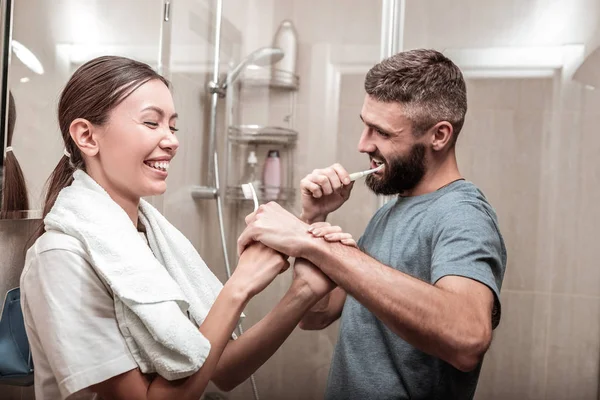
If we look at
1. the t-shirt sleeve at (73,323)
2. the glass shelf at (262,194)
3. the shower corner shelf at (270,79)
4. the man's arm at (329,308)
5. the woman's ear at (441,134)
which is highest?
the shower corner shelf at (270,79)

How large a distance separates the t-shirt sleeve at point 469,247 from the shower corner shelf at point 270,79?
759 mm

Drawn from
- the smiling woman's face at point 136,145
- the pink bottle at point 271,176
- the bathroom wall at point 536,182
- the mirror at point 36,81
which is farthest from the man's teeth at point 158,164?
the bathroom wall at point 536,182

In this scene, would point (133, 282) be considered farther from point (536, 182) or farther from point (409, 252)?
point (536, 182)

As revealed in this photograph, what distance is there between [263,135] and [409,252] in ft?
2.30

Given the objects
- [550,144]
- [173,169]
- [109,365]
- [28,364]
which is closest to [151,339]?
[109,365]

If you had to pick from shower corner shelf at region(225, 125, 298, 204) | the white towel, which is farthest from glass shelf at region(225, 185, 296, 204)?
the white towel

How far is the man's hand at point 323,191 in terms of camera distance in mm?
1188

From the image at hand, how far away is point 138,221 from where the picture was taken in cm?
101

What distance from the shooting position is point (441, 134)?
1163mm

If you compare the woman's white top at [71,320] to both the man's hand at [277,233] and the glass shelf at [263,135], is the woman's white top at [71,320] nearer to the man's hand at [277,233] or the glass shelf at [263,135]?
the man's hand at [277,233]

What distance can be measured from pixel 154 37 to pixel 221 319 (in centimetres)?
69

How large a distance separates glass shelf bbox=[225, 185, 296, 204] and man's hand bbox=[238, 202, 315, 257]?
60 cm

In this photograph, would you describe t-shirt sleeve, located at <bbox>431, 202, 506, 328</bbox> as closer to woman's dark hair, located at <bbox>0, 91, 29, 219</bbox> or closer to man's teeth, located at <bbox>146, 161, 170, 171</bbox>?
man's teeth, located at <bbox>146, 161, 170, 171</bbox>

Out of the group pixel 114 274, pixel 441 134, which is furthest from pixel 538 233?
pixel 114 274
